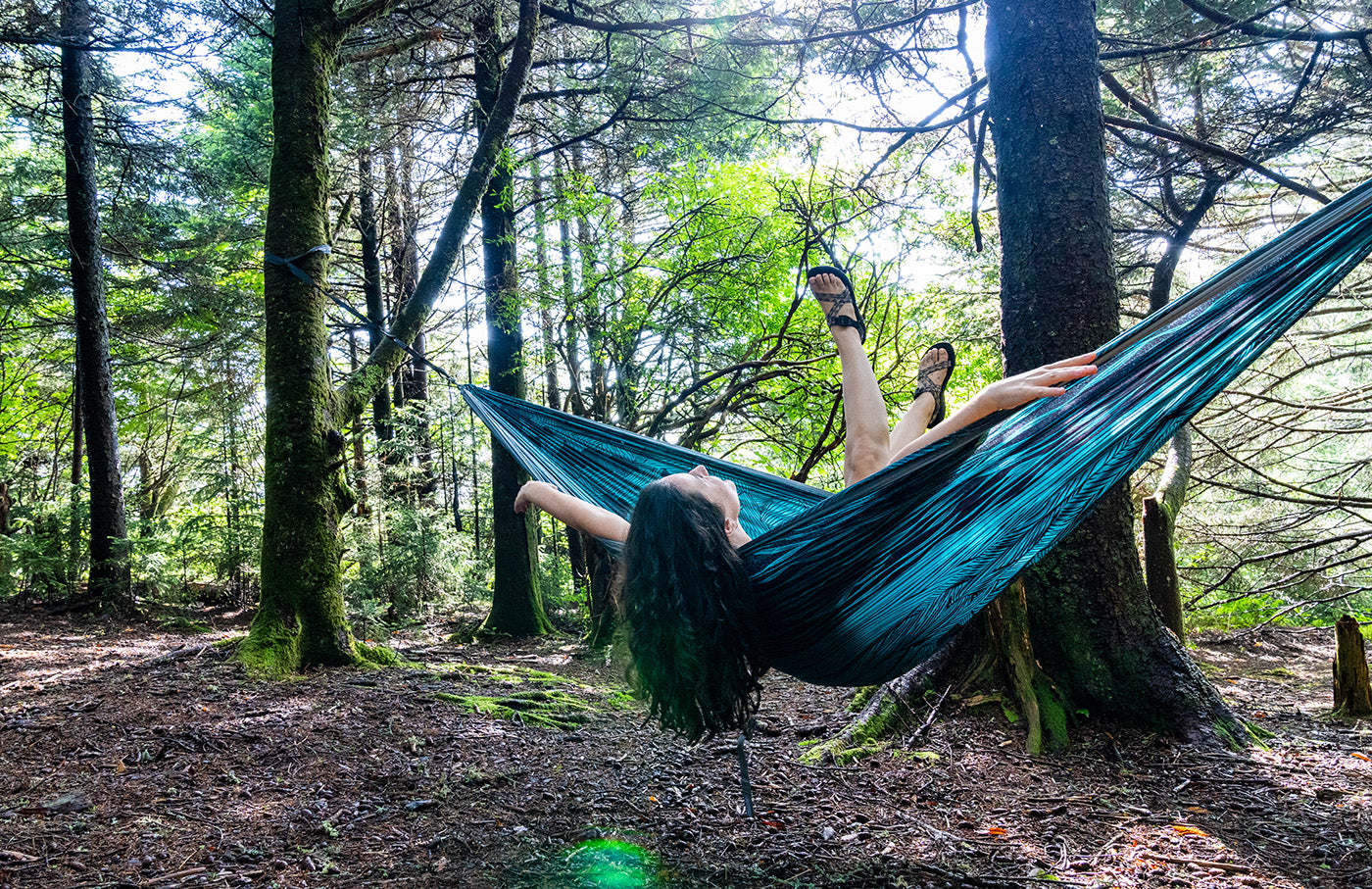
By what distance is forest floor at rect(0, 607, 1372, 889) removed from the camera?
1.33 meters

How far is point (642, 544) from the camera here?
137 cm

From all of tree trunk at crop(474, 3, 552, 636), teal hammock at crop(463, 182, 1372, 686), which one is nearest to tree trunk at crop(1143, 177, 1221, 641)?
teal hammock at crop(463, 182, 1372, 686)

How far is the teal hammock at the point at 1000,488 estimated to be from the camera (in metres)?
1.20

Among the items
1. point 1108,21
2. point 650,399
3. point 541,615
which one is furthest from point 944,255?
point 541,615

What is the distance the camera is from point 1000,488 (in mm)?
1279

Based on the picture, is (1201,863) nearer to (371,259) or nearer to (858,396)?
(858,396)

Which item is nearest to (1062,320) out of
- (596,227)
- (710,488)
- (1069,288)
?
(1069,288)

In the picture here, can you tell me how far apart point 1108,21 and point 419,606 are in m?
5.29

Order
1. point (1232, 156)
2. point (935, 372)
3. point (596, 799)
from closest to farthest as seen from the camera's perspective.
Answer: point (596, 799) → point (935, 372) → point (1232, 156)

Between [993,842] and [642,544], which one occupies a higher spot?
[642,544]

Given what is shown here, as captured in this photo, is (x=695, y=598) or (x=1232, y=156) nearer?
(x=695, y=598)

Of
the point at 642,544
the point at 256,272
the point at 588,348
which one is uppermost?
the point at 256,272

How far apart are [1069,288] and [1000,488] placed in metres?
0.98

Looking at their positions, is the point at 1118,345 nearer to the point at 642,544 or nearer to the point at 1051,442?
the point at 1051,442
